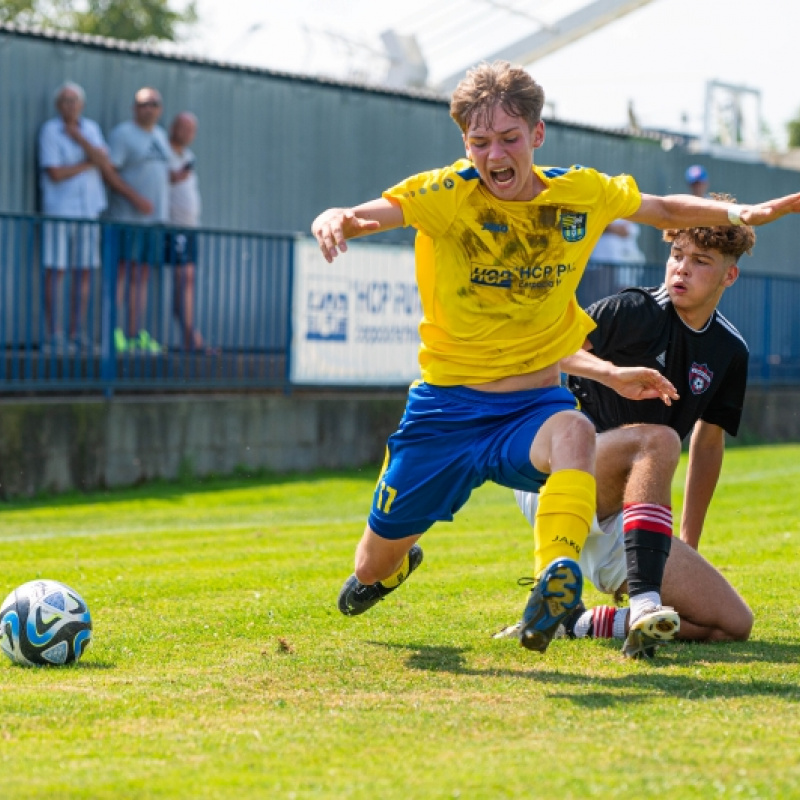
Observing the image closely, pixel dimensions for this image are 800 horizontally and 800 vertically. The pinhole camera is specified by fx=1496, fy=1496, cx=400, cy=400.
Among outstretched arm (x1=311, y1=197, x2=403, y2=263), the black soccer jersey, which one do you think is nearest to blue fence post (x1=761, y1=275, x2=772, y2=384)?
the black soccer jersey

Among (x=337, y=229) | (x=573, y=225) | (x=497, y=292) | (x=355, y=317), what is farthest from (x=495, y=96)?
(x=355, y=317)

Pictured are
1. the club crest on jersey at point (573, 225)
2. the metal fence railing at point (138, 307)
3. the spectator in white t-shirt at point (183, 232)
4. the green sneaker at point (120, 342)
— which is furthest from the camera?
the spectator in white t-shirt at point (183, 232)

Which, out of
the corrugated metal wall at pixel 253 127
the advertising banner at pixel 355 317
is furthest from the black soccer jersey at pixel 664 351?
the corrugated metal wall at pixel 253 127

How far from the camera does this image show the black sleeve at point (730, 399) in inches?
282

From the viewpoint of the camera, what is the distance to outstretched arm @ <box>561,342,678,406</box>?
612 centimetres

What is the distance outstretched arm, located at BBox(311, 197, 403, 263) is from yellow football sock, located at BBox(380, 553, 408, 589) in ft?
5.87

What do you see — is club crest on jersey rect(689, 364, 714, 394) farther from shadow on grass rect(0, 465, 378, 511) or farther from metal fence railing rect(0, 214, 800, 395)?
metal fence railing rect(0, 214, 800, 395)

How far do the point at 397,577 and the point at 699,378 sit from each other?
5.60 feet

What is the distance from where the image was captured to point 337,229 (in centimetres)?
556

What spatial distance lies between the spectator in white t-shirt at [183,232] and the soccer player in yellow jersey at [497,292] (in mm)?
9084

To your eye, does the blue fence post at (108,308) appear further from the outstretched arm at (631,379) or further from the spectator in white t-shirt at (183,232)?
the outstretched arm at (631,379)

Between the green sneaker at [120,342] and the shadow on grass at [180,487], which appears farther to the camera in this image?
the green sneaker at [120,342]

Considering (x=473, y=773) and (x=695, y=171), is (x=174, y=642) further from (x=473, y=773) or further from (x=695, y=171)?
(x=695, y=171)

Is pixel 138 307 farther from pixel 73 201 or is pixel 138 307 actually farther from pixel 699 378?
pixel 699 378
